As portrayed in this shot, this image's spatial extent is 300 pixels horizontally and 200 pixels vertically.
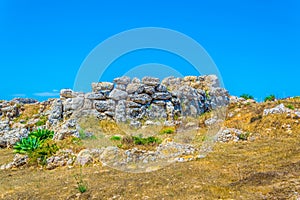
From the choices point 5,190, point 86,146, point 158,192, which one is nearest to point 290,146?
point 158,192

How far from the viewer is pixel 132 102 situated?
18297 mm

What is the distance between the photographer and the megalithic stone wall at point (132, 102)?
18.3 meters

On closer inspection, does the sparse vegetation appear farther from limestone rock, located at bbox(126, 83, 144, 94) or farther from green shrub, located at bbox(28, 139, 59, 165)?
green shrub, located at bbox(28, 139, 59, 165)

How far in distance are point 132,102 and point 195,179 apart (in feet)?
36.6

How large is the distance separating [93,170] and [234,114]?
1039cm

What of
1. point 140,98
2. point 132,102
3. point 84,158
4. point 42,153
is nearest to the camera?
point 84,158

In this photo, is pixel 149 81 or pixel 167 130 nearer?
pixel 167 130

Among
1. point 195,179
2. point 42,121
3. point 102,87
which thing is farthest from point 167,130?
point 195,179

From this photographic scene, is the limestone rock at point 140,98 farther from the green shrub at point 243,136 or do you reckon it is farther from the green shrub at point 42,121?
the green shrub at point 243,136

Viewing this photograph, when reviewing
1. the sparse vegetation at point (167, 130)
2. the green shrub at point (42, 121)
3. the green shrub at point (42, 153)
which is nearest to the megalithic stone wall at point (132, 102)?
the green shrub at point (42, 121)

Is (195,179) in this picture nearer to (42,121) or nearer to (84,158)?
(84,158)

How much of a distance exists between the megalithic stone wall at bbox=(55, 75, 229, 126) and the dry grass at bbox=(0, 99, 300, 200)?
298 inches

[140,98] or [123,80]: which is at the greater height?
[123,80]

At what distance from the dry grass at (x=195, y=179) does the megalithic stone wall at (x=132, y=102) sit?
298 inches
